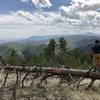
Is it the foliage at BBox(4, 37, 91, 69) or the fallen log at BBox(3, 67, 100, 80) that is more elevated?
the fallen log at BBox(3, 67, 100, 80)

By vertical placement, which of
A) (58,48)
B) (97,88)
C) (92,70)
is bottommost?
(58,48)

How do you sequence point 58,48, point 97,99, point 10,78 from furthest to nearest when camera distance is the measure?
point 58,48 → point 10,78 → point 97,99

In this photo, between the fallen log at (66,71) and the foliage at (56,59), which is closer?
the fallen log at (66,71)

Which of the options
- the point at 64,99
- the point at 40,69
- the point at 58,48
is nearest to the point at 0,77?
the point at 40,69

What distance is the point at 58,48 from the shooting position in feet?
372

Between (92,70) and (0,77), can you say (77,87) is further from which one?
(0,77)

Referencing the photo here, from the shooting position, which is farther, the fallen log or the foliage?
the foliage

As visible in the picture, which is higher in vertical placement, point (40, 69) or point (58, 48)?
point (40, 69)

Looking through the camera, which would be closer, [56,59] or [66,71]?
[66,71]

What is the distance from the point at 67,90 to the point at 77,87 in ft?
4.00

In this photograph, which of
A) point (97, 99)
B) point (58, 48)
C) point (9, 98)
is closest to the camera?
point (9, 98)

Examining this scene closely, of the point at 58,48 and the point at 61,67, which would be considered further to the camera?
the point at 58,48

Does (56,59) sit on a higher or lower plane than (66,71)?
higher

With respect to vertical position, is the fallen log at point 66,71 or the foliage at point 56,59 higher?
the fallen log at point 66,71
